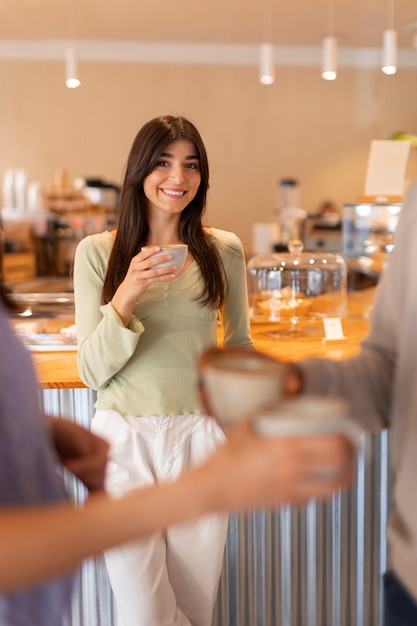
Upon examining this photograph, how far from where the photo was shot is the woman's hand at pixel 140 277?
7.25ft

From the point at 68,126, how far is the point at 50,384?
714cm

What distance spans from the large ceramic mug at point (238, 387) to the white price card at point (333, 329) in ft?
7.38

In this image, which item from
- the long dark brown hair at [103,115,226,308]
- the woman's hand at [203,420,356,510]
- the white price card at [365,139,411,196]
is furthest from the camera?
the white price card at [365,139,411,196]

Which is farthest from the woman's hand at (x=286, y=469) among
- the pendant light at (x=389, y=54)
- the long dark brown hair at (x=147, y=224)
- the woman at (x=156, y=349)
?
the pendant light at (x=389, y=54)

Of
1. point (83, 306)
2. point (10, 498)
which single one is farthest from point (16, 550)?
point (83, 306)

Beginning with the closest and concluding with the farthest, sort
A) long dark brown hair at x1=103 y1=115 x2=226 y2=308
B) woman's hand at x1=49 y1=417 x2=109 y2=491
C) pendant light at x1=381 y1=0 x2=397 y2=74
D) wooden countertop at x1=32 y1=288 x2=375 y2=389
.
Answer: woman's hand at x1=49 y1=417 x2=109 y2=491, long dark brown hair at x1=103 y1=115 x2=226 y2=308, wooden countertop at x1=32 y1=288 x2=375 y2=389, pendant light at x1=381 y1=0 x2=397 y2=74

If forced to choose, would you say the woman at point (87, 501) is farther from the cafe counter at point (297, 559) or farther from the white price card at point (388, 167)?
the white price card at point (388, 167)

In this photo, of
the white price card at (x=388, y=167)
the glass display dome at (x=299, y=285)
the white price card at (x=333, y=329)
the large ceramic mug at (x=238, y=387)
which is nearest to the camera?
the large ceramic mug at (x=238, y=387)

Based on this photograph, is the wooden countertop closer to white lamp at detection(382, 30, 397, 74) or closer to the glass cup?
the glass cup

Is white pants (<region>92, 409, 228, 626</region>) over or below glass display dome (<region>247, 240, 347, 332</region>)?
below

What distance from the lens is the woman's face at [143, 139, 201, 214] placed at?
7.83 ft

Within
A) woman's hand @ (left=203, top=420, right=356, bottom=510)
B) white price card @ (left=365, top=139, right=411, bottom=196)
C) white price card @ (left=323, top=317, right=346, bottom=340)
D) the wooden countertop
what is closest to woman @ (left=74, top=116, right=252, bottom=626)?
the wooden countertop

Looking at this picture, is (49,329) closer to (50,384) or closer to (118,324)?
(50,384)

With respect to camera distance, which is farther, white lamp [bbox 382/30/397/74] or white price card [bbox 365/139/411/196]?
white lamp [bbox 382/30/397/74]
